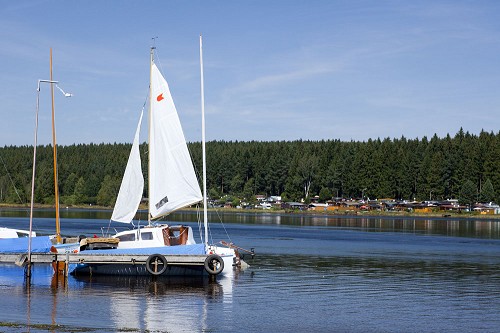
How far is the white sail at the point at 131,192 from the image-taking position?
169ft

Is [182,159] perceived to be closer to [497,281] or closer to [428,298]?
[428,298]

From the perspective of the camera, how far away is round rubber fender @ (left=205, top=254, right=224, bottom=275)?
161ft

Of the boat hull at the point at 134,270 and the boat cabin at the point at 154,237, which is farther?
the boat cabin at the point at 154,237

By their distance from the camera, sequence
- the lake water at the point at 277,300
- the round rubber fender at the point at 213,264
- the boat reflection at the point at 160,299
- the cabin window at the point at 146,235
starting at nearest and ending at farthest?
the boat reflection at the point at 160,299 → the lake water at the point at 277,300 → the round rubber fender at the point at 213,264 → the cabin window at the point at 146,235

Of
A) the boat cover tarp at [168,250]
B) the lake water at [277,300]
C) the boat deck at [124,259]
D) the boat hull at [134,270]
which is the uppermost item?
the boat cover tarp at [168,250]

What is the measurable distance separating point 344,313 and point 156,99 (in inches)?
828

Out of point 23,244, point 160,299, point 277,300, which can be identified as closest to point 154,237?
point 160,299

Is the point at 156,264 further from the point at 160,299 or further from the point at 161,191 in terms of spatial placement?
the point at 160,299

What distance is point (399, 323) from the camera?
35.0 metres

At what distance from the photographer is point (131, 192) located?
51.7 meters

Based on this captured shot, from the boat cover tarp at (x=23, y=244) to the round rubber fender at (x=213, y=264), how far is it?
13.8 meters

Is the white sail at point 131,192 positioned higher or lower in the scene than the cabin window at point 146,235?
higher

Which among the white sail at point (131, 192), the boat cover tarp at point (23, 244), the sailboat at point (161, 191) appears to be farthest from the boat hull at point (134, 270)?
the boat cover tarp at point (23, 244)

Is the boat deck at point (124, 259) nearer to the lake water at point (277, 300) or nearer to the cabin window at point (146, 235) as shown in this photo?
the lake water at point (277, 300)
